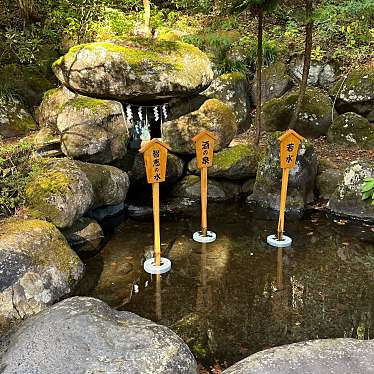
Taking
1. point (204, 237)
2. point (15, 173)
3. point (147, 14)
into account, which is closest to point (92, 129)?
point (15, 173)

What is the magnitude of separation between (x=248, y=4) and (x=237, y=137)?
342 cm

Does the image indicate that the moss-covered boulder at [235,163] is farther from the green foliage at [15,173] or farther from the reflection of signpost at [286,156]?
the green foliage at [15,173]

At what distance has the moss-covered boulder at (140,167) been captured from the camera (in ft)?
31.3

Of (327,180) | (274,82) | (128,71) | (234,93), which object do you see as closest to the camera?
(128,71)

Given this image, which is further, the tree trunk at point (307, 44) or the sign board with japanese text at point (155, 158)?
the tree trunk at point (307, 44)

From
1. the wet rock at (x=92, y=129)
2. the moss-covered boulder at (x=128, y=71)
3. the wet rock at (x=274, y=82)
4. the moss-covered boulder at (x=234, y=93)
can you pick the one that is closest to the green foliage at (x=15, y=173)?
the wet rock at (x=92, y=129)

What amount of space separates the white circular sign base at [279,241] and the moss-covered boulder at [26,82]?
6.41 metres

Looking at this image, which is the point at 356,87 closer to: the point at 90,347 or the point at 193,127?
the point at 193,127

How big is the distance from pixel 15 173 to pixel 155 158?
2.44 metres

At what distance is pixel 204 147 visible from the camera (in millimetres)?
7418

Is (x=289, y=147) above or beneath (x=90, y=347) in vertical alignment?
above

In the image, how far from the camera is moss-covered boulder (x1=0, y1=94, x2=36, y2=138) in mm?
9445

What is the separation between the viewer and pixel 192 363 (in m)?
3.96

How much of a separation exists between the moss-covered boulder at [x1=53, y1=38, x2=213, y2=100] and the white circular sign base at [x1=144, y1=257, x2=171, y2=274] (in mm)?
3666
